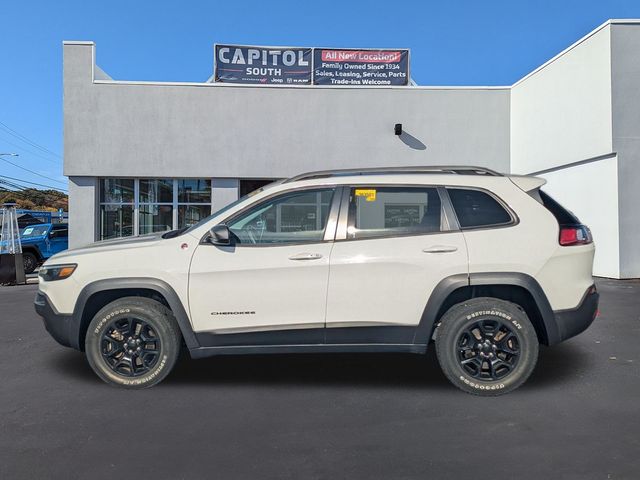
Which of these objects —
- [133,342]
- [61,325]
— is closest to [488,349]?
[133,342]

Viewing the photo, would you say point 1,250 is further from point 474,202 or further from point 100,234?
point 474,202

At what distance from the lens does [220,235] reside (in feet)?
12.8

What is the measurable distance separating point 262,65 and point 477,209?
1381cm

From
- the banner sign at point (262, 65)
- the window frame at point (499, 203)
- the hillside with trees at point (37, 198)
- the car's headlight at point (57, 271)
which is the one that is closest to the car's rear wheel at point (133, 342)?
the car's headlight at point (57, 271)

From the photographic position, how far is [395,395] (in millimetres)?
3965

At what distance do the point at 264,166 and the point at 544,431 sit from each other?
13.0 m

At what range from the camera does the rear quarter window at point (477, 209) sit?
4055 millimetres

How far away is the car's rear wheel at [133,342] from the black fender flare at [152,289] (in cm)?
12

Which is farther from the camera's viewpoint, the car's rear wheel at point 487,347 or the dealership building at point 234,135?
the dealership building at point 234,135

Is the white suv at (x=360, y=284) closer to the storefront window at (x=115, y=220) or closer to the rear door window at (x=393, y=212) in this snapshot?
the rear door window at (x=393, y=212)

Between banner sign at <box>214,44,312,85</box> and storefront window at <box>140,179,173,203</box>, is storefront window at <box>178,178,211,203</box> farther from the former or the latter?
banner sign at <box>214,44,312,85</box>

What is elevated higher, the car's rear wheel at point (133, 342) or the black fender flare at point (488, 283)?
the black fender flare at point (488, 283)

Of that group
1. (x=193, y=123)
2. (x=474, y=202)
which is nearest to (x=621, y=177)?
(x=474, y=202)

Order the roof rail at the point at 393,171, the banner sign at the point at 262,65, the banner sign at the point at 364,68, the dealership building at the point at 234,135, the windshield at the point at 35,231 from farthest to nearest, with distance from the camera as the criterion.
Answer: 1. the banner sign at the point at 364,68
2. the banner sign at the point at 262,65
3. the windshield at the point at 35,231
4. the dealership building at the point at 234,135
5. the roof rail at the point at 393,171
